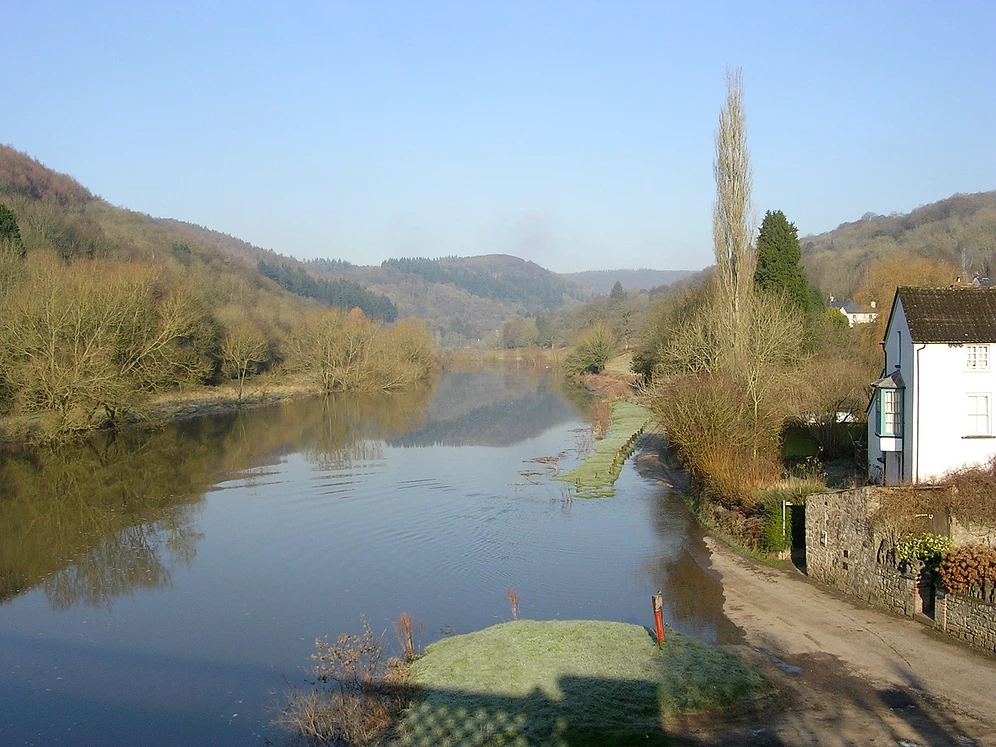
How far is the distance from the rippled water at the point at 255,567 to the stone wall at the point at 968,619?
11.1ft

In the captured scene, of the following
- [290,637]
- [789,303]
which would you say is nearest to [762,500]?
[290,637]

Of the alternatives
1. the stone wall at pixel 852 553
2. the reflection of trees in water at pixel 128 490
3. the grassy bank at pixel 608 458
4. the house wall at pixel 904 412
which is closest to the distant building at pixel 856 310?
the grassy bank at pixel 608 458

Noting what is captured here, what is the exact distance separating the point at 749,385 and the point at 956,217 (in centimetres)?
10976

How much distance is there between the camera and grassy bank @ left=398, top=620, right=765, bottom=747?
33.3ft

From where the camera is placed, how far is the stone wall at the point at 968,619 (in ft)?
39.4

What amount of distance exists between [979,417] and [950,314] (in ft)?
7.21

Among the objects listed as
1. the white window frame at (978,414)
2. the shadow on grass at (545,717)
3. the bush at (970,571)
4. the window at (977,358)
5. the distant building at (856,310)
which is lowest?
the shadow on grass at (545,717)

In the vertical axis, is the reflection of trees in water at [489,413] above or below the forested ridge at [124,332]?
below

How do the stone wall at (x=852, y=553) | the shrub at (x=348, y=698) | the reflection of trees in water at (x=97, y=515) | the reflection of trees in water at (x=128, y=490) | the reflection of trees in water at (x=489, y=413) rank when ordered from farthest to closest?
the reflection of trees in water at (x=489, y=413)
the reflection of trees in water at (x=128, y=490)
the reflection of trees in water at (x=97, y=515)
the stone wall at (x=852, y=553)
the shrub at (x=348, y=698)

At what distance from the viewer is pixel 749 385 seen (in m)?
27.9

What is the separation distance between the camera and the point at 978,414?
16531 millimetres

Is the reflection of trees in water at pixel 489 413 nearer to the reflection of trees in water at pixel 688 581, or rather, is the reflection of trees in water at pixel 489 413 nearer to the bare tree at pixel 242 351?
the bare tree at pixel 242 351

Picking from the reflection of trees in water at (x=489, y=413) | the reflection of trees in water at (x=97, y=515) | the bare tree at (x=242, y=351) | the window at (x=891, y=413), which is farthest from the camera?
the bare tree at (x=242, y=351)

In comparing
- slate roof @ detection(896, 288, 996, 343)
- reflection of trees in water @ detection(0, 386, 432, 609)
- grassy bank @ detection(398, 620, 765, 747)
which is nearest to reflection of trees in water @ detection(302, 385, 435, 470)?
reflection of trees in water @ detection(0, 386, 432, 609)
